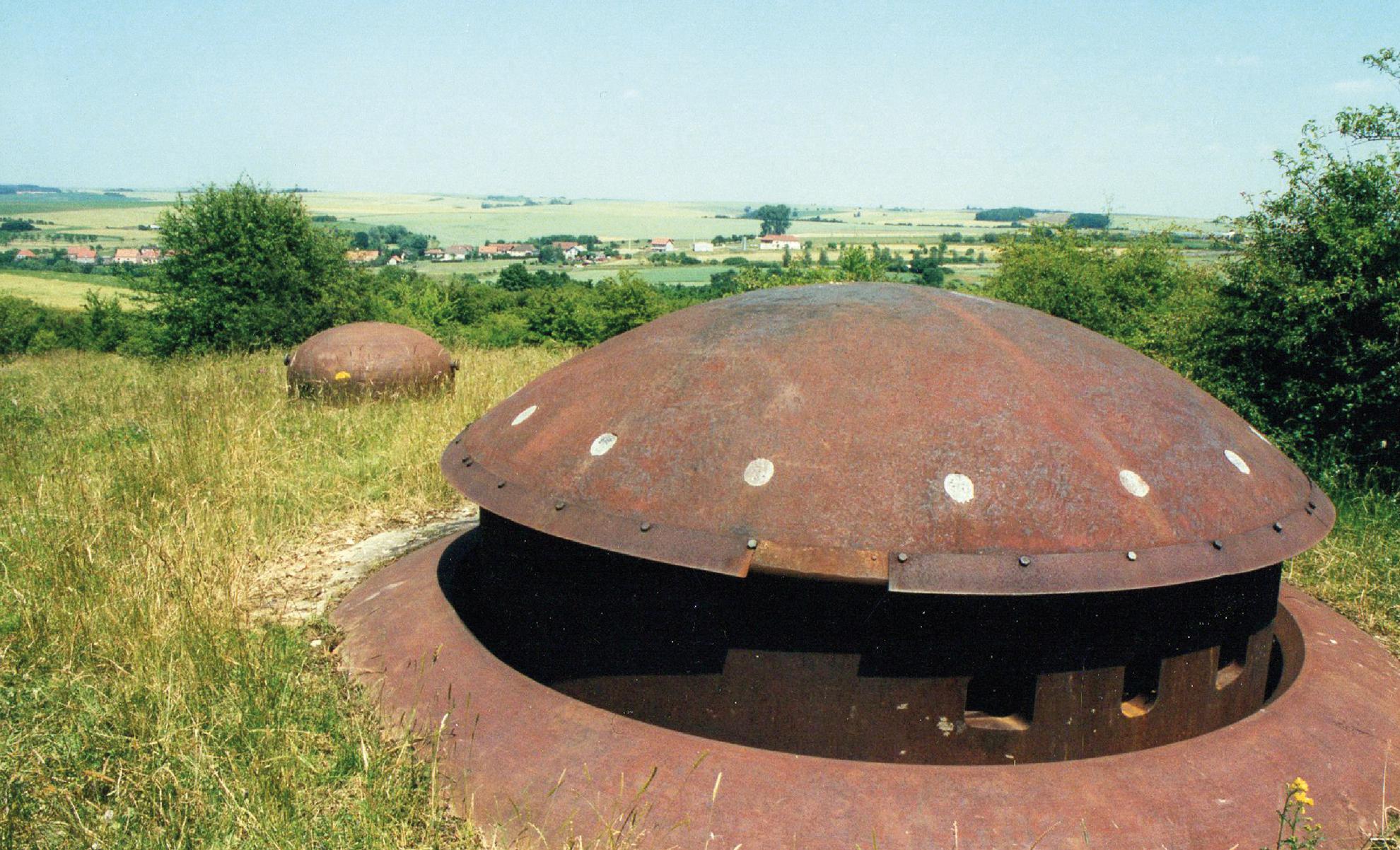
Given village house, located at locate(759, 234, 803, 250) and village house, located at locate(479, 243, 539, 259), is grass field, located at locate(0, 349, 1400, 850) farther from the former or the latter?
village house, located at locate(479, 243, 539, 259)

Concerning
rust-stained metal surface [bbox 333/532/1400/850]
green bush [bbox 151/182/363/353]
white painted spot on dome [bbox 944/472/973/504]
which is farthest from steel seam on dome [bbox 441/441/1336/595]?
green bush [bbox 151/182/363/353]

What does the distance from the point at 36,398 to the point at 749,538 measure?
10.9 metres

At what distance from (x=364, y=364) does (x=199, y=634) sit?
6.25 m

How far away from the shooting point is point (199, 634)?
10.8 ft

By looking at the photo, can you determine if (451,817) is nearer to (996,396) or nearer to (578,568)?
(578,568)

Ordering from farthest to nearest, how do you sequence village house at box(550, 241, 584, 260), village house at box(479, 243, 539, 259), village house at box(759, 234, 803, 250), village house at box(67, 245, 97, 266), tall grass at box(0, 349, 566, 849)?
village house at box(479, 243, 539, 259)
village house at box(550, 241, 584, 260)
village house at box(67, 245, 97, 266)
village house at box(759, 234, 803, 250)
tall grass at box(0, 349, 566, 849)

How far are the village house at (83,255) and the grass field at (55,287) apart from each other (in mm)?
6621

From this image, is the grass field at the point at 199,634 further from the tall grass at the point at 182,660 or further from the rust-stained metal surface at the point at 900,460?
the rust-stained metal surface at the point at 900,460

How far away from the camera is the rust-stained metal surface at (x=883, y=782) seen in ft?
6.89

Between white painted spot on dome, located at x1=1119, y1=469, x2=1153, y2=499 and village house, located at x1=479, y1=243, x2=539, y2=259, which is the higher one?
white painted spot on dome, located at x1=1119, y1=469, x2=1153, y2=499

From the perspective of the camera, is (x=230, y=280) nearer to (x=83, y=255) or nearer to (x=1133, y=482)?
(x=1133, y=482)

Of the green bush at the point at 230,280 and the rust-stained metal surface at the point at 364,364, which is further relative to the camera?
the green bush at the point at 230,280

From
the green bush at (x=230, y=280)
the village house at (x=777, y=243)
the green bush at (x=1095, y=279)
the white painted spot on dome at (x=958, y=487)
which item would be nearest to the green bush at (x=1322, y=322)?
the white painted spot on dome at (x=958, y=487)

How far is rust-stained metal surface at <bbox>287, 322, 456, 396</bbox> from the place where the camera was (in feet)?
29.7
